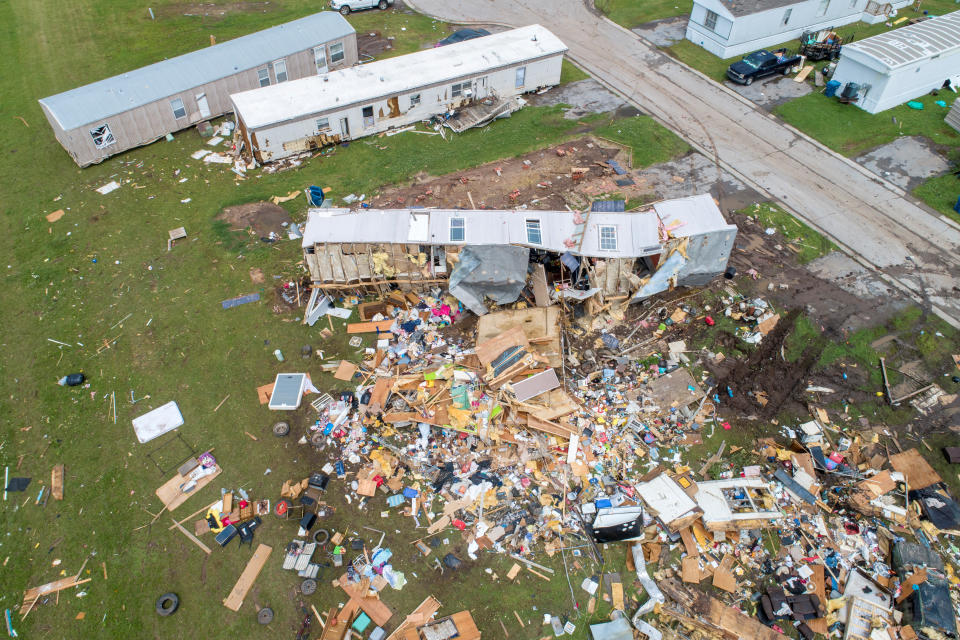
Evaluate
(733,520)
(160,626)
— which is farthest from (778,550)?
(160,626)

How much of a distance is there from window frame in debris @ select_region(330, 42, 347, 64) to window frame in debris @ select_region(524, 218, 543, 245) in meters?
20.0

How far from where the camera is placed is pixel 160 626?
47.9 feet

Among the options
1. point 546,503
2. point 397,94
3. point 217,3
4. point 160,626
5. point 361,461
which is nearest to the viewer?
point 160,626

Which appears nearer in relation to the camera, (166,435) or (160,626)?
(160,626)

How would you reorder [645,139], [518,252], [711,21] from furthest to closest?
[711,21] < [645,139] < [518,252]

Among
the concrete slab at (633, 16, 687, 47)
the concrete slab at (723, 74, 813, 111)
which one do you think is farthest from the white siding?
the concrete slab at (723, 74, 813, 111)

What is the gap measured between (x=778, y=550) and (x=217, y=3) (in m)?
46.4

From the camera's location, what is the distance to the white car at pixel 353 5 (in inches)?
1499

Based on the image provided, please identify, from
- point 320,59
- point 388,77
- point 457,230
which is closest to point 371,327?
point 457,230

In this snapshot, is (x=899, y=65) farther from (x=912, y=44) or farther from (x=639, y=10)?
(x=639, y=10)

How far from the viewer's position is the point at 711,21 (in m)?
33.7

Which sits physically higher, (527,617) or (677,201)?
(677,201)

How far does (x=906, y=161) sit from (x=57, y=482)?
37.9 m

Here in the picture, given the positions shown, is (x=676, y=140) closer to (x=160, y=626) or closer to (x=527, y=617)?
(x=527, y=617)
